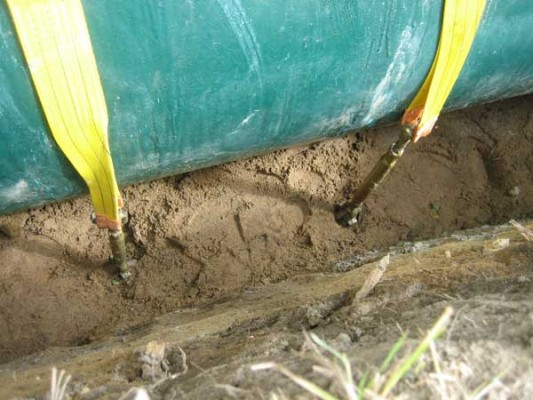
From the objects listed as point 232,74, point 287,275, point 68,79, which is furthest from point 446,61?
point 68,79

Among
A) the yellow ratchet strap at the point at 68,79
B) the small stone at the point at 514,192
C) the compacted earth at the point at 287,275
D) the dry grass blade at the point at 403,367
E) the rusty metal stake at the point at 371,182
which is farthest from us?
the small stone at the point at 514,192

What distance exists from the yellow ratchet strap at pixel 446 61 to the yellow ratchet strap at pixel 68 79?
3.09 ft

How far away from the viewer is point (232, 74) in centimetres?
137

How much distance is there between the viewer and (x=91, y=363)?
127 centimetres

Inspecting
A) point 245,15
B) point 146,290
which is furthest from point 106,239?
point 245,15

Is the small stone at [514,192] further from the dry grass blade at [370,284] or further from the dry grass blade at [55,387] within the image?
the dry grass blade at [55,387]

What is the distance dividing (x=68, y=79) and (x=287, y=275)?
1048mm

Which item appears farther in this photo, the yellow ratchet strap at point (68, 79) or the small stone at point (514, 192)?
the small stone at point (514, 192)

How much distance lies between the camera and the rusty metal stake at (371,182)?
175cm

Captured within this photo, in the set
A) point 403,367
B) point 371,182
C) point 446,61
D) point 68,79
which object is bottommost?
point 403,367

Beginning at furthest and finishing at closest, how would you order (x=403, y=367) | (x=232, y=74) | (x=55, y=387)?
(x=232, y=74) < (x=55, y=387) < (x=403, y=367)

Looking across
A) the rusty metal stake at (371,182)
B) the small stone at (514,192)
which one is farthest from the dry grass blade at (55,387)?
the small stone at (514,192)

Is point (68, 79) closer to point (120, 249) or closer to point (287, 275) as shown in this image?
point (120, 249)

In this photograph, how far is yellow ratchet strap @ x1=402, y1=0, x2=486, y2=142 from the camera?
4.87 ft
